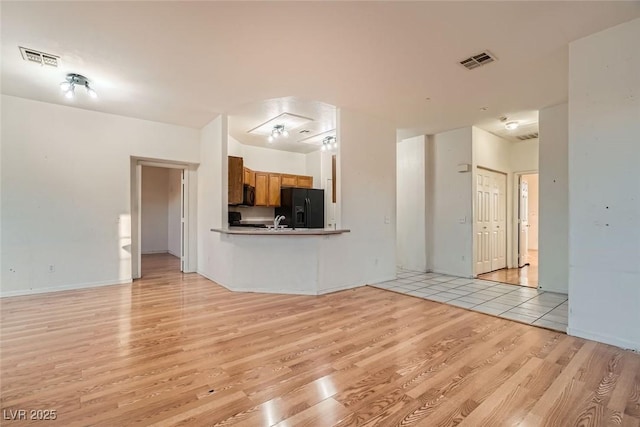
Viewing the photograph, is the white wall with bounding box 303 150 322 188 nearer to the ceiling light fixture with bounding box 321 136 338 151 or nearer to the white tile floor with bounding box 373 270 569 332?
the ceiling light fixture with bounding box 321 136 338 151

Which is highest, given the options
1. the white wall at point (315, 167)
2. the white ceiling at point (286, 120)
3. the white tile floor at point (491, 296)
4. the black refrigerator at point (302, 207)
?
the white ceiling at point (286, 120)

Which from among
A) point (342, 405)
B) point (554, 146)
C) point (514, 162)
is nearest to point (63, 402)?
point (342, 405)

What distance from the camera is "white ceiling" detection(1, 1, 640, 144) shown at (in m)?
2.43

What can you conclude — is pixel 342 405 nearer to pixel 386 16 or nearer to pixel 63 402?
pixel 63 402

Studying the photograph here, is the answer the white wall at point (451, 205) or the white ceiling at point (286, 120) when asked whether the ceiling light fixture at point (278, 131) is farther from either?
the white wall at point (451, 205)

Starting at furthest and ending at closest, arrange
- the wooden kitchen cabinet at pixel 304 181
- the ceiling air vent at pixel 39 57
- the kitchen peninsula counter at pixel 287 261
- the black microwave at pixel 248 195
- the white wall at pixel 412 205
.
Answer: the wooden kitchen cabinet at pixel 304 181, the black microwave at pixel 248 195, the white wall at pixel 412 205, the kitchen peninsula counter at pixel 287 261, the ceiling air vent at pixel 39 57

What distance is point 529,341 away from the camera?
2709 mm

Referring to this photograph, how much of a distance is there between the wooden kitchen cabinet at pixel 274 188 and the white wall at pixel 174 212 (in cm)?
335

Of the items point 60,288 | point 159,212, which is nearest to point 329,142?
point 60,288

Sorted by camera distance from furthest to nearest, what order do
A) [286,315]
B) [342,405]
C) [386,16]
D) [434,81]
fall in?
[434,81]
[286,315]
[386,16]
[342,405]

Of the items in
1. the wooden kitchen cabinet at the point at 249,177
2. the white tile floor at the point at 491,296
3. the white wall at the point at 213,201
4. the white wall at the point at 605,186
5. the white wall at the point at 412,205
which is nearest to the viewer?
the white wall at the point at 605,186

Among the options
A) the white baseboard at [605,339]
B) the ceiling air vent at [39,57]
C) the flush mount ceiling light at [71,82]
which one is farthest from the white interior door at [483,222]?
the ceiling air vent at [39,57]

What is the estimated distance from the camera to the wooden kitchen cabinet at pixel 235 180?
5.76 m

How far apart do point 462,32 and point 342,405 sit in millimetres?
3191
